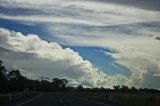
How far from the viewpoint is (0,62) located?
162 metres

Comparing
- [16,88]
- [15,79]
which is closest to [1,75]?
[16,88]

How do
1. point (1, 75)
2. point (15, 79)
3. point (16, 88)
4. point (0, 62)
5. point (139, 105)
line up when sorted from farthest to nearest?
point (15, 79)
point (16, 88)
point (0, 62)
point (1, 75)
point (139, 105)

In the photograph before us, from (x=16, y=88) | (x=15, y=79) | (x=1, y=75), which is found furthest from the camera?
(x=15, y=79)

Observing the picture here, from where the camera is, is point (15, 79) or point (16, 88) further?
point (15, 79)

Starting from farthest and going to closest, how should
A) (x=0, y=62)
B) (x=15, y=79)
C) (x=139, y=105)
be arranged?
1. (x=15, y=79)
2. (x=0, y=62)
3. (x=139, y=105)

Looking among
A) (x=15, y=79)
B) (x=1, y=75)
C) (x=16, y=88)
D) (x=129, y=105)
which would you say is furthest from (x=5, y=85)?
(x=129, y=105)

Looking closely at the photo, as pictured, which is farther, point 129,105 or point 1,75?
point 1,75

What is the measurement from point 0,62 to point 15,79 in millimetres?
27324

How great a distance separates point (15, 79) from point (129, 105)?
147482mm

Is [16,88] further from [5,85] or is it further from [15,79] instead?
[5,85]

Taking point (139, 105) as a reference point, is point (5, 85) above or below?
above

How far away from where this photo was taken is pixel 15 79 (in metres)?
188

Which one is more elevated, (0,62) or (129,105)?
(0,62)

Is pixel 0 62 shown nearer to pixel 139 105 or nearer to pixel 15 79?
pixel 15 79
